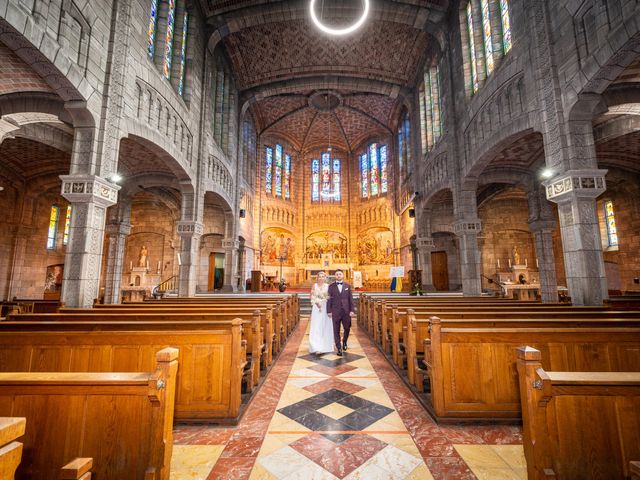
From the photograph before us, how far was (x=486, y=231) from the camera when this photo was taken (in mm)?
17969

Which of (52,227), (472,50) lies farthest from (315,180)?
(52,227)

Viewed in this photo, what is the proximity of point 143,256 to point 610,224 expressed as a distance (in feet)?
77.8

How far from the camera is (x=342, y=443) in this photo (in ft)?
8.60

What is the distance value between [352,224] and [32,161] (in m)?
18.6

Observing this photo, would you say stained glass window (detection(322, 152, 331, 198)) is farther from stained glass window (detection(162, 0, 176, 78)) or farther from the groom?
the groom

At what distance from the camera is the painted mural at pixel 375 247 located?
22.0 metres

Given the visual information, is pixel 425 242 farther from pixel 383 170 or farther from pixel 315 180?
pixel 315 180

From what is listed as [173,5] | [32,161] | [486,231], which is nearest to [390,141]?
[486,231]

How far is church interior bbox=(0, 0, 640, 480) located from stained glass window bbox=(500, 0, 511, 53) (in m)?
0.08

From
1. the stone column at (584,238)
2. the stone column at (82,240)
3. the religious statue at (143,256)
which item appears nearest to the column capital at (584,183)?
the stone column at (584,238)

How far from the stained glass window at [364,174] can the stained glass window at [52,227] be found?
1897cm

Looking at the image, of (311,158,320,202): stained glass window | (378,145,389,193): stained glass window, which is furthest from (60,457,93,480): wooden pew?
(311,158,320,202): stained glass window

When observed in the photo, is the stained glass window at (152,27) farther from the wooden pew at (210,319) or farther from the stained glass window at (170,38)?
the wooden pew at (210,319)

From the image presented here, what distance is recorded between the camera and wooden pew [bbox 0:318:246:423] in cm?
285
